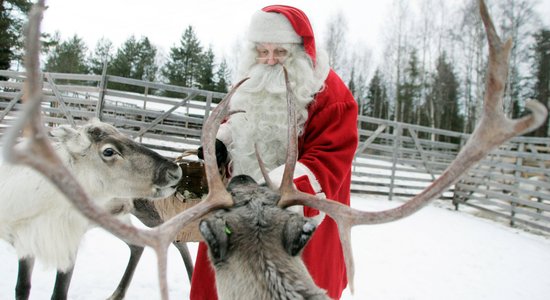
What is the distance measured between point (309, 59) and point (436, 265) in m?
3.90

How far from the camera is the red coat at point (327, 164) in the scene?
1742mm

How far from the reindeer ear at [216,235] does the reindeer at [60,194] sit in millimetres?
1142

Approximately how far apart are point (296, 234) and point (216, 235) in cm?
27

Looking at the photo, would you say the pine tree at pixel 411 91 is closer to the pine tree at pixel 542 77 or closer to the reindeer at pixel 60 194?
the pine tree at pixel 542 77

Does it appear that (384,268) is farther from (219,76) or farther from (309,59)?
(219,76)

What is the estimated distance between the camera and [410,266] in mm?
4602

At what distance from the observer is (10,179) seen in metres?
2.19

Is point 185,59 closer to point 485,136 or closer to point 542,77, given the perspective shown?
point 542,77

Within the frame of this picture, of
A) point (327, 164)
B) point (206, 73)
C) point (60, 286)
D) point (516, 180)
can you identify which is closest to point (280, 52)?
point (327, 164)

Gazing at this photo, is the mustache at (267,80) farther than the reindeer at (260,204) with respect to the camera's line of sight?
Yes

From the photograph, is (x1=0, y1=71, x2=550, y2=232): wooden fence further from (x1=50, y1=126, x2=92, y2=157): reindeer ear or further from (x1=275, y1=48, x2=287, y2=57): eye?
(x1=275, y1=48, x2=287, y2=57): eye

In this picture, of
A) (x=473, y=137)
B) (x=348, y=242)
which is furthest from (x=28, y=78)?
(x=473, y=137)

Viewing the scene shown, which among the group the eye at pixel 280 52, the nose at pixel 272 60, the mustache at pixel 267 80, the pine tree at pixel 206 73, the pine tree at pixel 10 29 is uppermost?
the pine tree at pixel 206 73

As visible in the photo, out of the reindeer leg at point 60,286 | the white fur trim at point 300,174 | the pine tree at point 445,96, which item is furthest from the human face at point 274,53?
the pine tree at point 445,96
